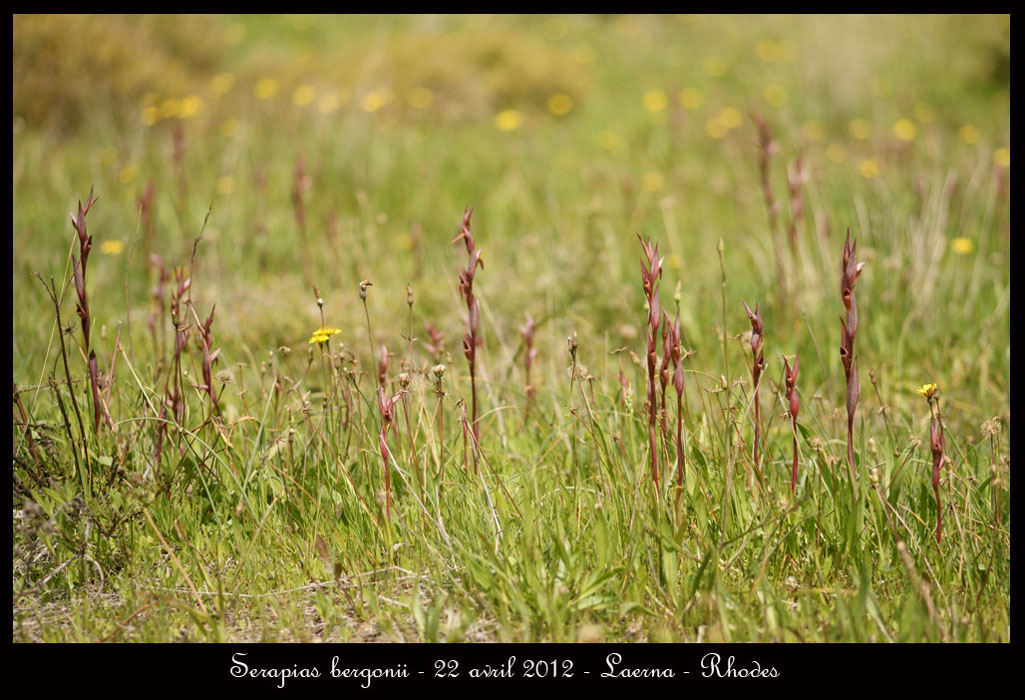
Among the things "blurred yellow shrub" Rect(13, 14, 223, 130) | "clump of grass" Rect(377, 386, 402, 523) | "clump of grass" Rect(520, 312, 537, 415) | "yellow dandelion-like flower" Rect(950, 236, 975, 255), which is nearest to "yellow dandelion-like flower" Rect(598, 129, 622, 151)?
"yellow dandelion-like flower" Rect(950, 236, 975, 255)

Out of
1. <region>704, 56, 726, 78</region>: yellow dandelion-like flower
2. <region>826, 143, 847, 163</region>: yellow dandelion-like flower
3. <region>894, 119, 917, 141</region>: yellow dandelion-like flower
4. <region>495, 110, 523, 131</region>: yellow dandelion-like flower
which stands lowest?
<region>826, 143, 847, 163</region>: yellow dandelion-like flower

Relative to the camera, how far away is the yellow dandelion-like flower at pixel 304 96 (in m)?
6.37

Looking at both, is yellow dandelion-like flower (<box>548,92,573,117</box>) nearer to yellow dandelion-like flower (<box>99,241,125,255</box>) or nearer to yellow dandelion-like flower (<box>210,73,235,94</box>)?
yellow dandelion-like flower (<box>210,73,235,94</box>)

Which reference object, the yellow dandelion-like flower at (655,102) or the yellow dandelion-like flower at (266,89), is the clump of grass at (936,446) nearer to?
the yellow dandelion-like flower at (655,102)

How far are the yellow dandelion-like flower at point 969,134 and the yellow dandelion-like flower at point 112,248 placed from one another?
520 cm

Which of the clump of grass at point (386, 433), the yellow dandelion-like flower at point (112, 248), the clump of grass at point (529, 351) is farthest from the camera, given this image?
the yellow dandelion-like flower at point (112, 248)

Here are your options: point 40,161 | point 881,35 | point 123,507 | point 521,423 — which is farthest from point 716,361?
point 881,35

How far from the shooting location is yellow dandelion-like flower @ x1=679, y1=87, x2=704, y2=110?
274 inches

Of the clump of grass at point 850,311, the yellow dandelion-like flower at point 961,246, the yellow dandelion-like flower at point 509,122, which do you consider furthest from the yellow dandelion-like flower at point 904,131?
the clump of grass at point 850,311

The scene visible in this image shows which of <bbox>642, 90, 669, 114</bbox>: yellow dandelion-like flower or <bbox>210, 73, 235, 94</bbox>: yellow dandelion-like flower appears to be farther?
<bbox>642, 90, 669, 114</bbox>: yellow dandelion-like flower

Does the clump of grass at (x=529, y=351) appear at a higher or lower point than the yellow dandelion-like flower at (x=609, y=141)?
lower

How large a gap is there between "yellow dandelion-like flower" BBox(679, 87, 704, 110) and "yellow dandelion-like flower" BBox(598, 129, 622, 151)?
0.88 metres

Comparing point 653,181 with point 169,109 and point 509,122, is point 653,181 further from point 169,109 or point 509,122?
point 169,109

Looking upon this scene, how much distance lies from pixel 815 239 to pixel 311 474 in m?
2.65
